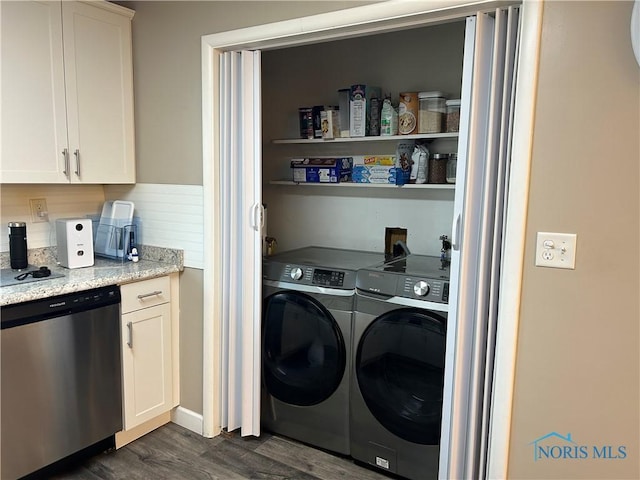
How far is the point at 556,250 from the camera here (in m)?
1.58

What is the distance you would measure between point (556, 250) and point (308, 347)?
4.40 feet

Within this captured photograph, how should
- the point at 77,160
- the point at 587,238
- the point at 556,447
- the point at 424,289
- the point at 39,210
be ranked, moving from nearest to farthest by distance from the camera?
the point at 587,238
the point at 556,447
the point at 424,289
the point at 77,160
the point at 39,210

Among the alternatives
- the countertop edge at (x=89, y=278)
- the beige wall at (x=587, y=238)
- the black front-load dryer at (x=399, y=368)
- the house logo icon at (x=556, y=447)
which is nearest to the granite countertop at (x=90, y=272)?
the countertop edge at (x=89, y=278)

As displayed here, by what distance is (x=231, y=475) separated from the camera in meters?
2.27

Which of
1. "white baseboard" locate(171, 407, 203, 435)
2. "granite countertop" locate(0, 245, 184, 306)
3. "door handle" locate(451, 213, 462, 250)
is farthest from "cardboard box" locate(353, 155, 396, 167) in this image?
"white baseboard" locate(171, 407, 203, 435)

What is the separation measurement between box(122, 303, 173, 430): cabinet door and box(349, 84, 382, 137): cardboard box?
1468 mm

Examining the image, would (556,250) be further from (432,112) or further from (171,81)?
(171,81)

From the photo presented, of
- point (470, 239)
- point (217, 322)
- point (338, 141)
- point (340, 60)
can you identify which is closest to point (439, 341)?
point (470, 239)

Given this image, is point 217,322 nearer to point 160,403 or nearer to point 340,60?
point 160,403

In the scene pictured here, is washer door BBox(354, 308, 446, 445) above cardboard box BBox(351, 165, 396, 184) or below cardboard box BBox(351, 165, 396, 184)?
below

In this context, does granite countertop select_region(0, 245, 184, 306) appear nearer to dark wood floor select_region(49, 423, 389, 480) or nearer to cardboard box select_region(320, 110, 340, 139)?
dark wood floor select_region(49, 423, 389, 480)

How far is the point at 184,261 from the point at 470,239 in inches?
61.7

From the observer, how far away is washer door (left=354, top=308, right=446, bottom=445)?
2.11m

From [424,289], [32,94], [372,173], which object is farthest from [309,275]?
[32,94]
